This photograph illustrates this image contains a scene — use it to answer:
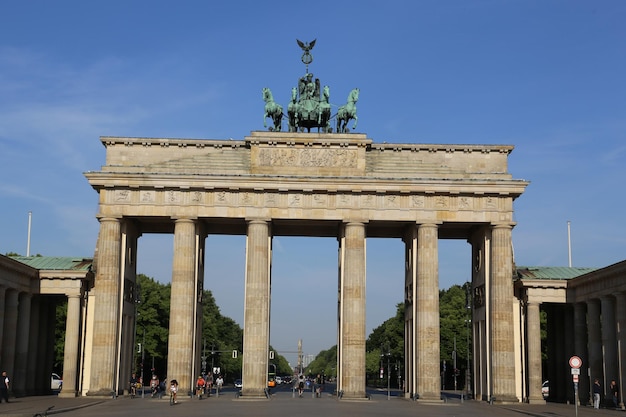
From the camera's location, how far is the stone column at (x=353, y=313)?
5669cm

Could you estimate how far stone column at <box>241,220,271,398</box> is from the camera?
56312 millimetres

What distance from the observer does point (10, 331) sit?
53.6m

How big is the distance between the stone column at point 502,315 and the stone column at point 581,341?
15.4ft

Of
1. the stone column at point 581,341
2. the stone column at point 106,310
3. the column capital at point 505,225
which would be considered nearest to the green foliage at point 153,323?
the stone column at point 106,310

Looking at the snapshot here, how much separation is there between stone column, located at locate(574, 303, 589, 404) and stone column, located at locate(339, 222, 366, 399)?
1469cm

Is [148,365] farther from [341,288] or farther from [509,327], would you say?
[509,327]

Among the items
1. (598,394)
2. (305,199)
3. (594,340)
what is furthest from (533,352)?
(305,199)

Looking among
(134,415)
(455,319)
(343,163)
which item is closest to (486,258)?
(343,163)

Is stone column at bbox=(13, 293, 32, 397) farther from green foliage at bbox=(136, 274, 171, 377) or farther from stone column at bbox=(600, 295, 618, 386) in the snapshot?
green foliage at bbox=(136, 274, 171, 377)

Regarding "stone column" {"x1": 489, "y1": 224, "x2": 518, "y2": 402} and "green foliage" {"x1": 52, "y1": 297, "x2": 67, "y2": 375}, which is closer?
"stone column" {"x1": 489, "y1": 224, "x2": 518, "y2": 402}

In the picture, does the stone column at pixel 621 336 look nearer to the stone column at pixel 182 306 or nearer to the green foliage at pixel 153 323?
the stone column at pixel 182 306

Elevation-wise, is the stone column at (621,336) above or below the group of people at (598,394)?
above

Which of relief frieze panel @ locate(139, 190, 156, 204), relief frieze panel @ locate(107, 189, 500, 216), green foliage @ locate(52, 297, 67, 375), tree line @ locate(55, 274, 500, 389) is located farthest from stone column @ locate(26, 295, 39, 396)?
green foliage @ locate(52, 297, 67, 375)

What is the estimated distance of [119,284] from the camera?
191 ft
